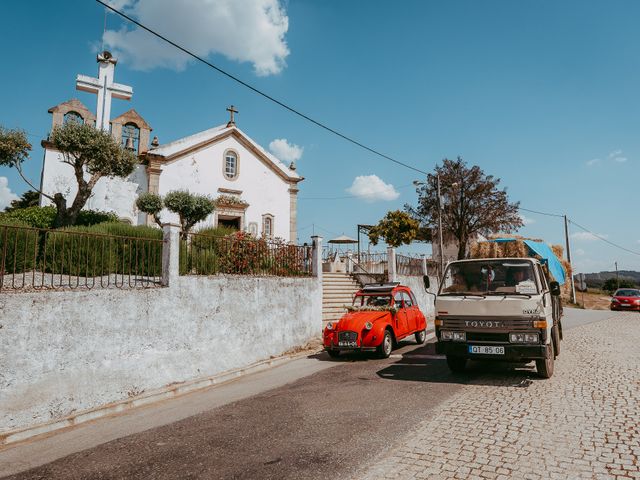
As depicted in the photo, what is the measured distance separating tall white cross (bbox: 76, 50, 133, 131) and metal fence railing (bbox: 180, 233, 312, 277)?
50.7 ft

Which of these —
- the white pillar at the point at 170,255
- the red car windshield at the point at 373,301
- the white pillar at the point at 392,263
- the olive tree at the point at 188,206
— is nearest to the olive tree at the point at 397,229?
the white pillar at the point at 392,263

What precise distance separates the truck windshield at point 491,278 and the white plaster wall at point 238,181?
1569 centimetres

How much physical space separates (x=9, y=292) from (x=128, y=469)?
3571 millimetres

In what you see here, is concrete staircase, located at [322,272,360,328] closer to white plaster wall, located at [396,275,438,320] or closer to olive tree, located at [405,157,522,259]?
white plaster wall, located at [396,275,438,320]

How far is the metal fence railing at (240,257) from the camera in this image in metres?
9.35

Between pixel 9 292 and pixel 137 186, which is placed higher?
pixel 137 186

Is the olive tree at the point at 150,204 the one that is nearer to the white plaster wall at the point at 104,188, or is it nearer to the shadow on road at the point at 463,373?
the white plaster wall at the point at 104,188

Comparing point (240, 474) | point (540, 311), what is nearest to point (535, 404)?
point (540, 311)

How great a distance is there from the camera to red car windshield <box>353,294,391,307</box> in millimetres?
10867

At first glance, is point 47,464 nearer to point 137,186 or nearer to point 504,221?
point 137,186

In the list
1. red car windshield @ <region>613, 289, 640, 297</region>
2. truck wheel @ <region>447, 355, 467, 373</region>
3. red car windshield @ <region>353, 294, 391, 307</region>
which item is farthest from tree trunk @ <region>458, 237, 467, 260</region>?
truck wheel @ <region>447, 355, 467, 373</region>

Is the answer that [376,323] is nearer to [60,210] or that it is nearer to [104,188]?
[60,210]

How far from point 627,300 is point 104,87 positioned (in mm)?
33732

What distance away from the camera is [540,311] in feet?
22.6
